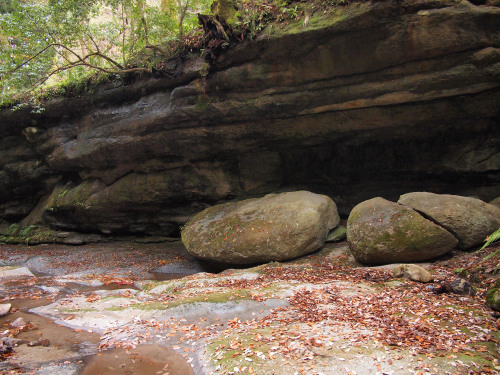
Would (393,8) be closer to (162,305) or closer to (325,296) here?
(325,296)

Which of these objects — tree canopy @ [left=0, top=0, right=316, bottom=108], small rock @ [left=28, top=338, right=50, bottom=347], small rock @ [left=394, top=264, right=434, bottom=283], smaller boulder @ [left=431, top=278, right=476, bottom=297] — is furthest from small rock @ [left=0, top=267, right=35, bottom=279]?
smaller boulder @ [left=431, top=278, right=476, bottom=297]

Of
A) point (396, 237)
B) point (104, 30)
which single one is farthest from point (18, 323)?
point (104, 30)

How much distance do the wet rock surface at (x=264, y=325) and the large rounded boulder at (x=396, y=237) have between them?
498 mm

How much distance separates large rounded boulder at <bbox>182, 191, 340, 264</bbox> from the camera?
10.1 meters

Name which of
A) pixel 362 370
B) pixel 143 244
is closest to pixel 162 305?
pixel 362 370

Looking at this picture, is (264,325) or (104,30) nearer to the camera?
(264,325)

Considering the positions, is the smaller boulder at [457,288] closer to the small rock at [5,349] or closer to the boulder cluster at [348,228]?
the boulder cluster at [348,228]

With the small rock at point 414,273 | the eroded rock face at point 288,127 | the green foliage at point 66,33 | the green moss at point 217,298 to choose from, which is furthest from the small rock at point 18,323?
the green foliage at point 66,33

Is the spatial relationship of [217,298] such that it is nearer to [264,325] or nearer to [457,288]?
[264,325]

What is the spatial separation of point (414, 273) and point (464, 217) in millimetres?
2528

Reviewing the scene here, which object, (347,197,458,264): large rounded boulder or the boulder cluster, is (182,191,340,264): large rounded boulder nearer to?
the boulder cluster

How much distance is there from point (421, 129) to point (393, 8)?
4.54 meters

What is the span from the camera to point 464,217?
8.22 m

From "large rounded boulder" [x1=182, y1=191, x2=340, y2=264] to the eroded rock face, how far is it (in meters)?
2.62
